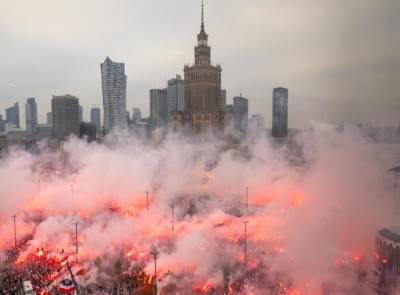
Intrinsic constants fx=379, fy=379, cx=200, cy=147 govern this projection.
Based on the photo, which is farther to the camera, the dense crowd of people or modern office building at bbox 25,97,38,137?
modern office building at bbox 25,97,38,137

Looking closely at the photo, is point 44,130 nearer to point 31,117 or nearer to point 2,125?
point 31,117

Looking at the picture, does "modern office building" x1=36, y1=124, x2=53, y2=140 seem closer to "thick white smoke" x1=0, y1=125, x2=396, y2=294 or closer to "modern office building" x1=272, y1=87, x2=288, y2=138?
"thick white smoke" x1=0, y1=125, x2=396, y2=294

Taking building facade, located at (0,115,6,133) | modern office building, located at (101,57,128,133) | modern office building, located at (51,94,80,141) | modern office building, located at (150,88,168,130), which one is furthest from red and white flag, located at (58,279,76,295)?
modern office building, located at (101,57,128,133)

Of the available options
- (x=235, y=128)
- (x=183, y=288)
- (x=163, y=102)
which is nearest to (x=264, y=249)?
(x=183, y=288)

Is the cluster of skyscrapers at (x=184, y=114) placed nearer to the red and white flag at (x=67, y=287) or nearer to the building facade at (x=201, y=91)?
the building facade at (x=201, y=91)

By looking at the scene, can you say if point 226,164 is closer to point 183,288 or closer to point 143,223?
point 143,223
